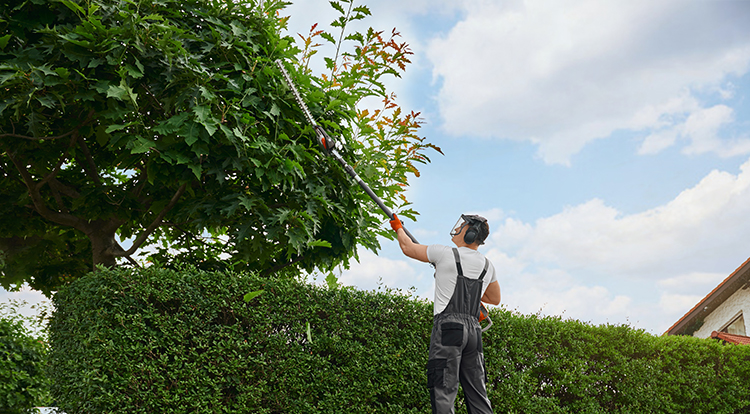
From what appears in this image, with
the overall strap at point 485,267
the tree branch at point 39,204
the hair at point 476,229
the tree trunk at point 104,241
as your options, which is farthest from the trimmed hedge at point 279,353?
the tree branch at point 39,204

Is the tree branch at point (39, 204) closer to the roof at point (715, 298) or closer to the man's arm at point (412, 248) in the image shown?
the man's arm at point (412, 248)

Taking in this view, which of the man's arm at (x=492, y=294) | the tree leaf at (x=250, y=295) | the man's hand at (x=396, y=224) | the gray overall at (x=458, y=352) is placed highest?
the man's hand at (x=396, y=224)

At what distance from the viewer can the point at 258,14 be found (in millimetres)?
6902

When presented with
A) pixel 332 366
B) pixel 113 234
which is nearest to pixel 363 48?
pixel 332 366

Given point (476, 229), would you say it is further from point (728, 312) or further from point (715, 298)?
point (728, 312)

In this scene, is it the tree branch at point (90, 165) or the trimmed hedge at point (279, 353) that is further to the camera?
the tree branch at point (90, 165)

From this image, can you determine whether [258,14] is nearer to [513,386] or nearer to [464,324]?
[464,324]

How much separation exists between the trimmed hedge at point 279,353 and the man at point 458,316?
101cm

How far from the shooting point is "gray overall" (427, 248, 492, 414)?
5086mm

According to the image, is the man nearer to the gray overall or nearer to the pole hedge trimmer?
the gray overall

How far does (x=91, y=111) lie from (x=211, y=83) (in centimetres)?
176

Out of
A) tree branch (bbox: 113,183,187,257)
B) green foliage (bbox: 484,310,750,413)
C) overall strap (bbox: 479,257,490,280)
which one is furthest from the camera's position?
tree branch (bbox: 113,183,187,257)

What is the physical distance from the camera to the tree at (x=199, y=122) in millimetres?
5727

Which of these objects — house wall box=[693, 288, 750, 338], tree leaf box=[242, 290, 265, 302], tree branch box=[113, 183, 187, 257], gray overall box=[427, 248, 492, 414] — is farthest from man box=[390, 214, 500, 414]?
house wall box=[693, 288, 750, 338]
